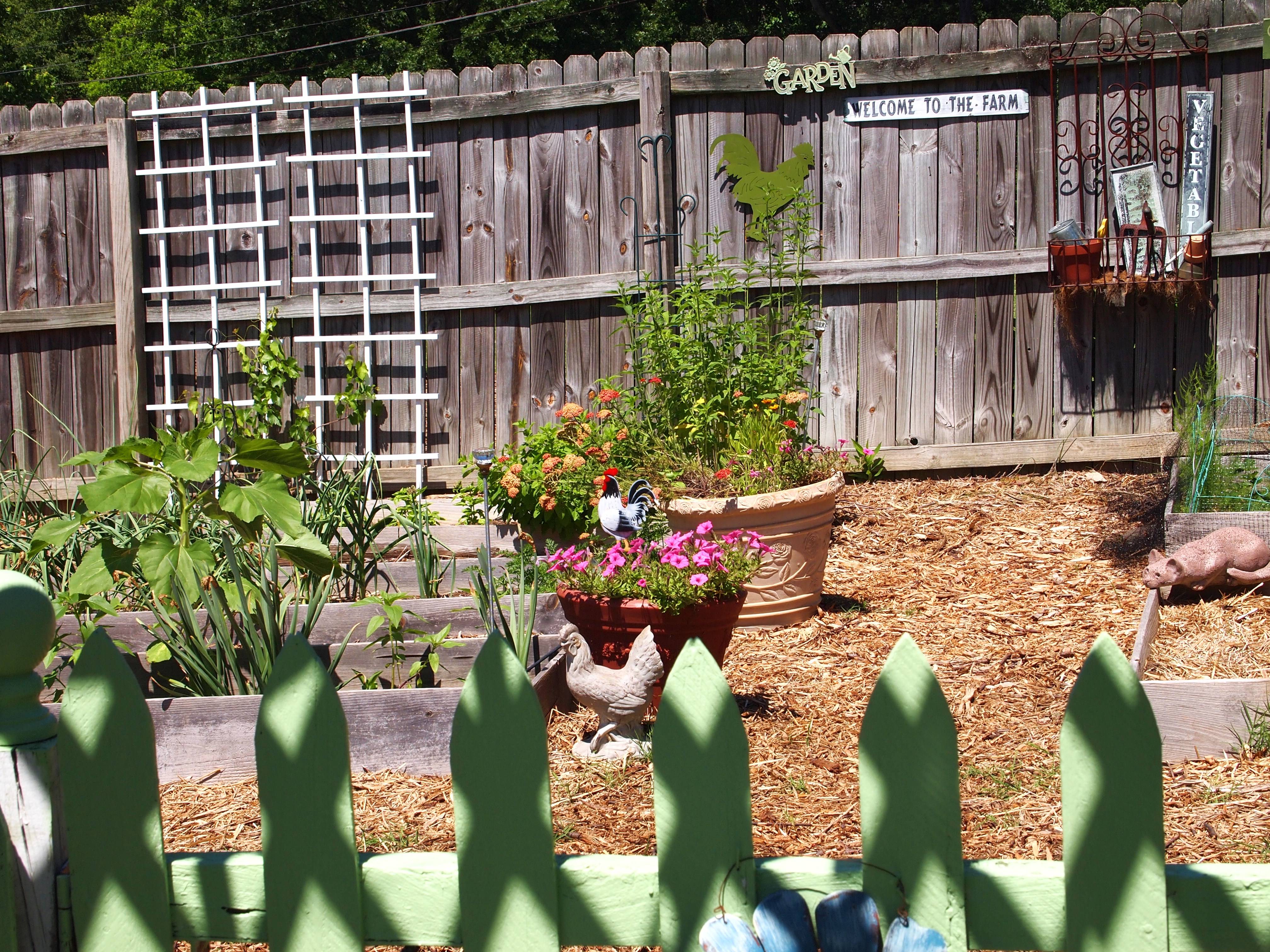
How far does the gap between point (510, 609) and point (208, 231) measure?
148 inches

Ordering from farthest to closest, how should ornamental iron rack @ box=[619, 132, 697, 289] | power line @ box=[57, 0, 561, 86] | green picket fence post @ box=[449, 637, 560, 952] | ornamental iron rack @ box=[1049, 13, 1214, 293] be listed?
1. power line @ box=[57, 0, 561, 86]
2. ornamental iron rack @ box=[619, 132, 697, 289]
3. ornamental iron rack @ box=[1049, 13, 1214, 293]
4. green picket fence post @ box=[449, 637, 560, 952]

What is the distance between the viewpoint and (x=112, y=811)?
1238 mm

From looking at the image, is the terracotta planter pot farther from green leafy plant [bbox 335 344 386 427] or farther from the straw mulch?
green leafy plant [bbox 335 344 386 427]

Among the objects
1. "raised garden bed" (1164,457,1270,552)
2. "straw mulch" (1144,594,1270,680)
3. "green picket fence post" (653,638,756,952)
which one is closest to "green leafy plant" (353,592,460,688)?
"green picket fence post" (653,638,756,952)

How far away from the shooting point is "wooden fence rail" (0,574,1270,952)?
1107 millimetres

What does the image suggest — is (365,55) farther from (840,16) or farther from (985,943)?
(985,943)

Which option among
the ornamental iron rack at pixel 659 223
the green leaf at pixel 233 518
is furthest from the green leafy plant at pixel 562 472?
the green leaf at pixel 233 518

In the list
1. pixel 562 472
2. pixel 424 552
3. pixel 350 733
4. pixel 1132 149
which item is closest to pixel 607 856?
pixel 350 733

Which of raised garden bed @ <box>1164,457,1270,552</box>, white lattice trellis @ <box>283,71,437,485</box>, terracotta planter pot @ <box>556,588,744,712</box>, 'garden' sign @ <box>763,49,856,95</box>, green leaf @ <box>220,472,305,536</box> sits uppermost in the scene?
'garden' sign @ <box>763,49,856,95</box>

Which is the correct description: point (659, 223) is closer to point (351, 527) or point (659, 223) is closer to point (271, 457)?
point (351, 527)

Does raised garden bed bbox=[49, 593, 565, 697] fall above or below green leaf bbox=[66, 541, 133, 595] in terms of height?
below

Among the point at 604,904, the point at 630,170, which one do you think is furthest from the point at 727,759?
the point at 630,170

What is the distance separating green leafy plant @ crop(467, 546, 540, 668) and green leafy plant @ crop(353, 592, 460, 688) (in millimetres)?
121

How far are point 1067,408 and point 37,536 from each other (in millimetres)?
4567
